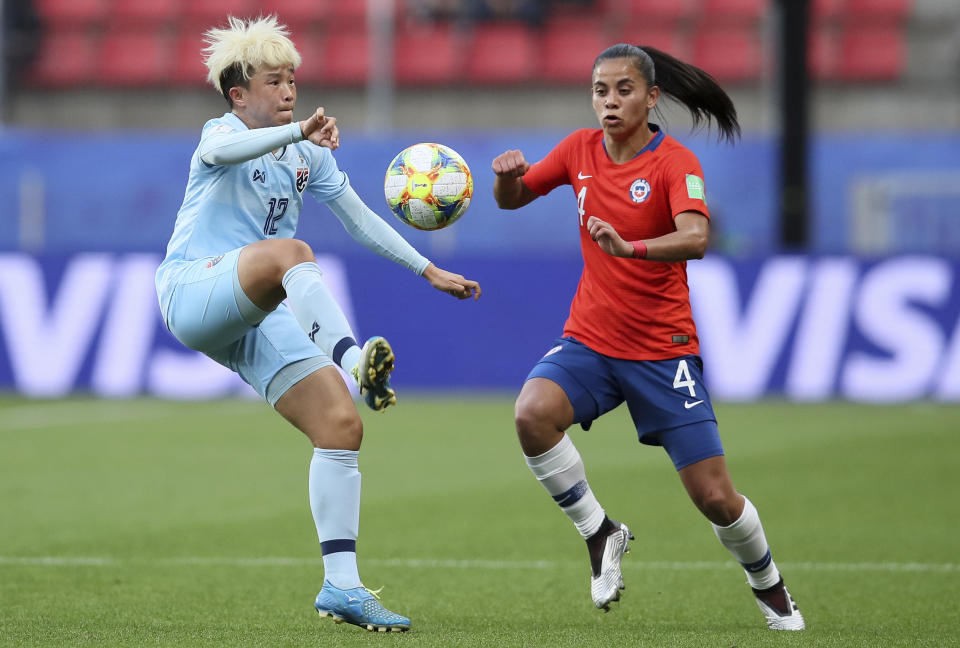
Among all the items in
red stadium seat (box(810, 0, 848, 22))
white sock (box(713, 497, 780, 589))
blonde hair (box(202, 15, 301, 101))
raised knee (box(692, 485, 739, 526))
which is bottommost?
white sock (box(713, 497, 780, 589))

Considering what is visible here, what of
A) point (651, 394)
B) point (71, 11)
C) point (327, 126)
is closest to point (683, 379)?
point (651, 394)

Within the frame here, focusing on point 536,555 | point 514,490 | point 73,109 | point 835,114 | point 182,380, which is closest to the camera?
point 536,555

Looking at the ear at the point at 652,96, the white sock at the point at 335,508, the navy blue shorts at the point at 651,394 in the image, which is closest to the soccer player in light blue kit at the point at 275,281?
the white sock at the point at 335,508

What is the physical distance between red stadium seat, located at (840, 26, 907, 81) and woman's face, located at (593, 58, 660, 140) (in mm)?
13879

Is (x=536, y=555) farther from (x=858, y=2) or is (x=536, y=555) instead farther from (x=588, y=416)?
(x=858, y=2)

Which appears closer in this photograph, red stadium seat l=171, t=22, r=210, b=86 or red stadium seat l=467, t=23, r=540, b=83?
red stadium seat l=467, t=23, r=540, b=83

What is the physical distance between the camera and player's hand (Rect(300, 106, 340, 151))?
4703 millimetres

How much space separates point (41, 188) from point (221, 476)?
7.65 meters

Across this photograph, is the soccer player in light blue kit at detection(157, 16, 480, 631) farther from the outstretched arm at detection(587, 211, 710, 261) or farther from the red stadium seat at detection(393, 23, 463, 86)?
the red stadium seat at detection(393, 23, 463, 86)

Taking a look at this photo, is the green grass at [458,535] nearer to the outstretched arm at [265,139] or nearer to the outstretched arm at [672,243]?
the outstretched arm at [672,243]

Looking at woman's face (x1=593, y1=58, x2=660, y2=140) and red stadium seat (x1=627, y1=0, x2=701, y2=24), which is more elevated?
woman's face (x1=593, y1=58, x2=660, y2=140)

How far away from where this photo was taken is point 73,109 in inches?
775

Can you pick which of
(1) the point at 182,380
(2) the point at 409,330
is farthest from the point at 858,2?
(1) the point at 182,380

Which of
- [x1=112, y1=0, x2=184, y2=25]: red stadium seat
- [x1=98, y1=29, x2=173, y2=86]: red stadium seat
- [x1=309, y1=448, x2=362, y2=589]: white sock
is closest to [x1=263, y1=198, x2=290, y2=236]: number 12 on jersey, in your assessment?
[x1=309, y1=448, x2=362, y2=589]: white sock
